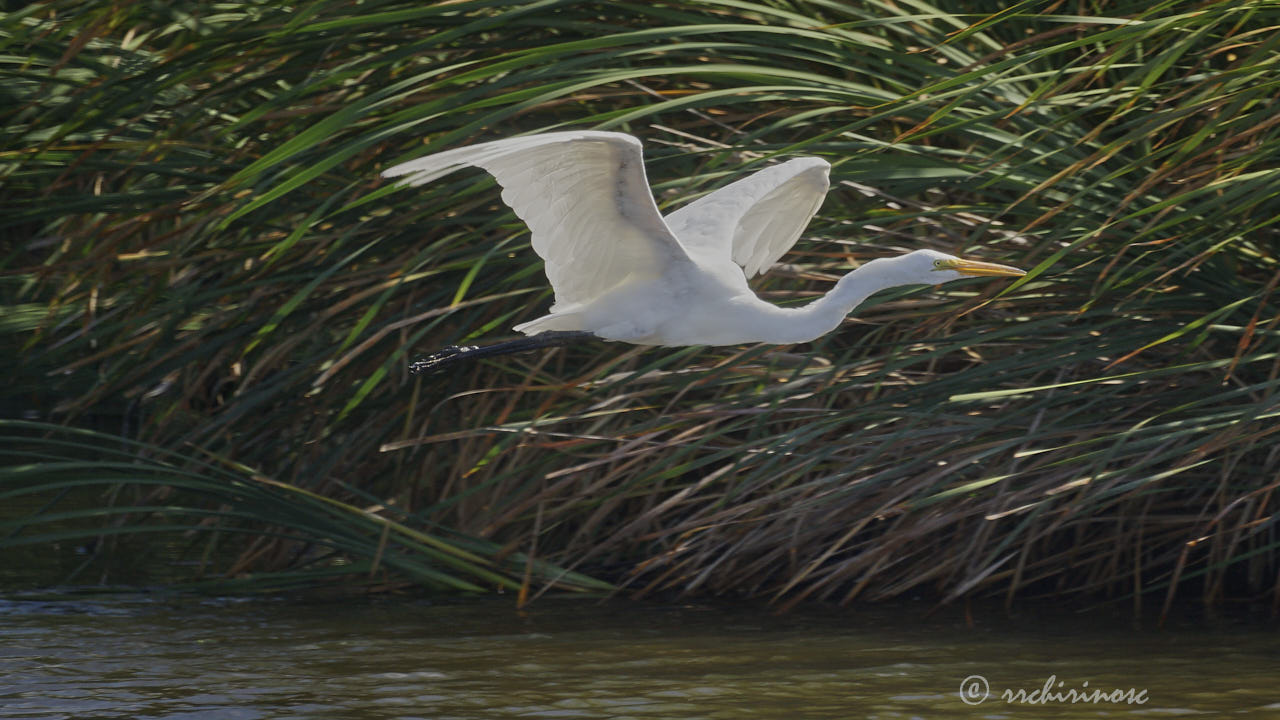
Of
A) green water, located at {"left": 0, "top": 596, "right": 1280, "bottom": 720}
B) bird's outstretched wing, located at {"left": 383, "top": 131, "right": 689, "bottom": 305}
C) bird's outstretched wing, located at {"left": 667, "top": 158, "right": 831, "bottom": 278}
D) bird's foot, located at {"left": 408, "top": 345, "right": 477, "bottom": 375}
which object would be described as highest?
bird's outstretched wing, located at {"left": 667, "top": 158, "right": 831, "bottom": 278}

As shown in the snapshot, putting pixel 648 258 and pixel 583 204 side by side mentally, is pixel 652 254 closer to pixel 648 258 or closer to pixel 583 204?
pixel 648 258

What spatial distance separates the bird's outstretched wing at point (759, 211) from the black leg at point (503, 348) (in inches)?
14.5

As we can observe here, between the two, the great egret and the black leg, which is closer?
the great egret

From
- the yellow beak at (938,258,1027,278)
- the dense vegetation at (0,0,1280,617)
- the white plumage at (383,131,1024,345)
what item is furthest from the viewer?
the dense vegetation at (0,0,1280,617)

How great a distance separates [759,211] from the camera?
391 centimetres

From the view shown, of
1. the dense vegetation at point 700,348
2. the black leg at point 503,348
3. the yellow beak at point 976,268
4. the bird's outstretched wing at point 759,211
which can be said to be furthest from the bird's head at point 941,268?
the black leg at point 503,348

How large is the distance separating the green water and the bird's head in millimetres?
969

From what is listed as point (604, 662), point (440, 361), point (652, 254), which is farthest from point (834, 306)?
point (604, 662)

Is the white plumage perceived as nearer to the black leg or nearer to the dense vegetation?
the black leg

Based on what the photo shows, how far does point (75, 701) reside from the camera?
345 centimetres

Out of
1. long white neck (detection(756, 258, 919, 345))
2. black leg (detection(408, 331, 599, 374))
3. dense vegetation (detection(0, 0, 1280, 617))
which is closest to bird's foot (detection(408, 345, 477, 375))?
black leg (detection(408, 331, 599, 374))

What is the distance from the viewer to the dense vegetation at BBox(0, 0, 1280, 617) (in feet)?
12.0

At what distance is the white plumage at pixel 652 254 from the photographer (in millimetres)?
3092

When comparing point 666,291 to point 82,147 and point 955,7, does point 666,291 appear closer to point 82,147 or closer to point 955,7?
point 955,7
